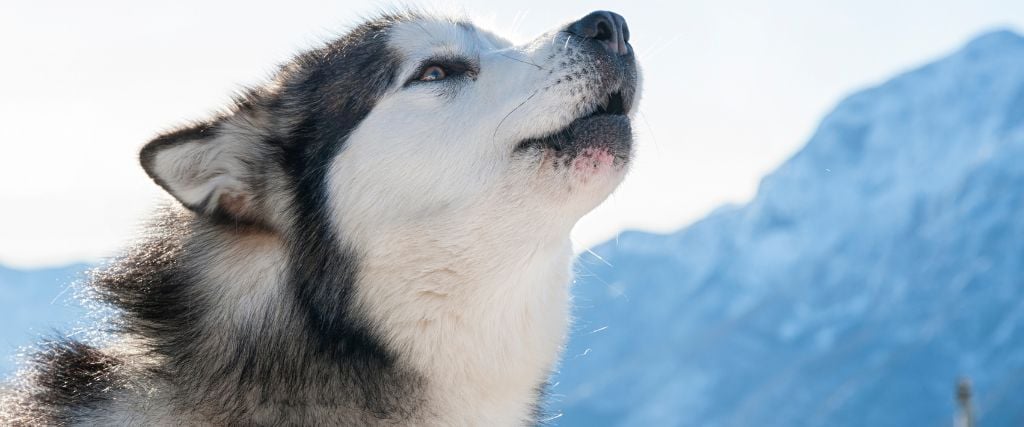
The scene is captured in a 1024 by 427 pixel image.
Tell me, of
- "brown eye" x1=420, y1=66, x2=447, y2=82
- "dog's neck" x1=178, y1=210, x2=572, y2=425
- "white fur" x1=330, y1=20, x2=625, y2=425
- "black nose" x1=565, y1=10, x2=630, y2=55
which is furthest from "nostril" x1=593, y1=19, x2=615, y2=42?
"dog's neck" x1=178, y1=210, x2=572, y2=425

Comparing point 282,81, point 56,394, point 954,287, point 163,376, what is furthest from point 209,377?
point 954,287

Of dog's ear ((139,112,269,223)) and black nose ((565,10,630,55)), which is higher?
black nose ((565,10,630,55))

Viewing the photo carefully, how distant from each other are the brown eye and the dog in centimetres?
3

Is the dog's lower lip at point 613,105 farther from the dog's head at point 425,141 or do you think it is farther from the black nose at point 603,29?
the black nose at point 603,29

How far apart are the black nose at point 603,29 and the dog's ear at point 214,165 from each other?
150 centimetres

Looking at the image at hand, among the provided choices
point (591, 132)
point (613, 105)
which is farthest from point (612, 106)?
point (591, 132)

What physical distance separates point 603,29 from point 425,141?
944 millimetres

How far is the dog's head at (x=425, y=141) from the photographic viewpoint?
444 centimetres

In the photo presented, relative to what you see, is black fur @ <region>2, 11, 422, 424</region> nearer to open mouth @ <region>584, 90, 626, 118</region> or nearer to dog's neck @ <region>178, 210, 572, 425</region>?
dog's neck @ <region>178, 210, 572, 425</region>

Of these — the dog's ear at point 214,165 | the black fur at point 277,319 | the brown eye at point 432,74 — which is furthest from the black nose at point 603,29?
the dog's ear at point 214,165

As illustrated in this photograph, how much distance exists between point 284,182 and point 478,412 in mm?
1319

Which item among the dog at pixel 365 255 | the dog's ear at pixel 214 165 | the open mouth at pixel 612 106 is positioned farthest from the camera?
the open mouth at pixel 612 106

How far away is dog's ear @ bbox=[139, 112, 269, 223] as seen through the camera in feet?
14.0

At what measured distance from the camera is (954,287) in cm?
19012
